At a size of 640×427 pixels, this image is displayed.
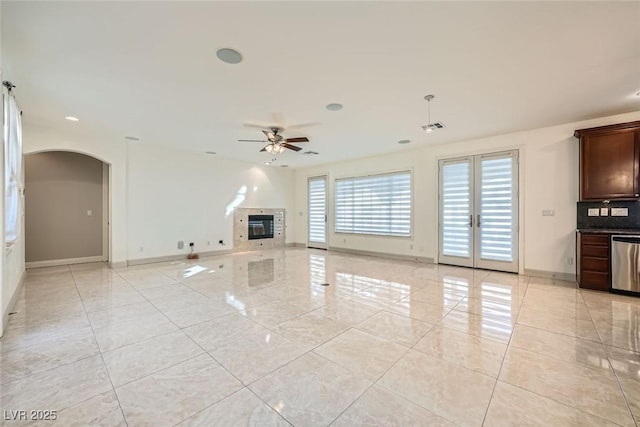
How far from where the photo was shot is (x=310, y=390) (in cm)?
182

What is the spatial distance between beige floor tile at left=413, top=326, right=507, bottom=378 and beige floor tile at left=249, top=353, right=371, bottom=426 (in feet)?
2.72

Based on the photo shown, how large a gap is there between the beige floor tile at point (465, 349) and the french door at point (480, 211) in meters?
3.61

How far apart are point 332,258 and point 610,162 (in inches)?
222

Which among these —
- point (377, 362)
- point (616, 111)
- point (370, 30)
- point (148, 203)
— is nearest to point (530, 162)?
point (616, 111)

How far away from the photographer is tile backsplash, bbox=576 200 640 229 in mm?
4242

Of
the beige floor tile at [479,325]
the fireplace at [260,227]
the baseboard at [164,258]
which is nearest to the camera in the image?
the beige floor tile at [479,325]

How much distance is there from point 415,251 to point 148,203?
6.81 meters

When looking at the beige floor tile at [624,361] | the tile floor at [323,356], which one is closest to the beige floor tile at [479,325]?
the tile floor at [323,356]

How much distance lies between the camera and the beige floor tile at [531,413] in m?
1.54

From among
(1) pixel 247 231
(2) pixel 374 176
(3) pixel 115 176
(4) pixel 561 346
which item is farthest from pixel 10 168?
(2) pixel 374 176

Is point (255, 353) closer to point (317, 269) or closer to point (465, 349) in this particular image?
point (465, 349)

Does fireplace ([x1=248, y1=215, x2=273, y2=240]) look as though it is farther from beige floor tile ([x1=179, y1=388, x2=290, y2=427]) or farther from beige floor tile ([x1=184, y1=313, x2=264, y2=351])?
beige floor tile ([x1=179, y1=388, x2=290, y2=427])

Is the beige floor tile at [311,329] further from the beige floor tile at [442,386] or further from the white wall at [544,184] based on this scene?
the white wall at [544,184]

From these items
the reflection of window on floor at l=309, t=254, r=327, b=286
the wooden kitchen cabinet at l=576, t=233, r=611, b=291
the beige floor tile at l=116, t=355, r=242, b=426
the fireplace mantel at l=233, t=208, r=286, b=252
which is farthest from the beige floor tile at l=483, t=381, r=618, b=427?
the fireplace mantel at l=233, t=208, r=286, b=252
